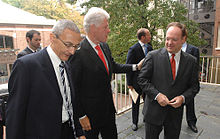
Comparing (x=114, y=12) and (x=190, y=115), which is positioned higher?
(x=114, y=12)

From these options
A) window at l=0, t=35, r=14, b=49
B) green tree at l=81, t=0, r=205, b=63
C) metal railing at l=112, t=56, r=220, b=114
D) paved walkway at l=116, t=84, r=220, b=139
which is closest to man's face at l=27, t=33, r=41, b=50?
metal railing at l=112, t=56, r=220, b=114

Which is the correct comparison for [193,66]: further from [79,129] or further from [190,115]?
[190,115]

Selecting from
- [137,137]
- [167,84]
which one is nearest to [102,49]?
[167,84]

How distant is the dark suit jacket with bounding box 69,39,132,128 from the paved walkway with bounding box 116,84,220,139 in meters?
1.48

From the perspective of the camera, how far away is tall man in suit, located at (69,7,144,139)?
1695 mm

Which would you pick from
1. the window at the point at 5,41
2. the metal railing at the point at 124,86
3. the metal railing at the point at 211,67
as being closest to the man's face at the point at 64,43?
the metal railing at the point at 124,86

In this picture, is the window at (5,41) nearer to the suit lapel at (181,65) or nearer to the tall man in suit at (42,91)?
the tall man in suit at (42,91)

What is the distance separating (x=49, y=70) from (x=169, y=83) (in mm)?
1313

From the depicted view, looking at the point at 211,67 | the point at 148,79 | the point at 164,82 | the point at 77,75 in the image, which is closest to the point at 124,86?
the point at 211,67

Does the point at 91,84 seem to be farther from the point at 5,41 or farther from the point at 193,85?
the point at 5,41

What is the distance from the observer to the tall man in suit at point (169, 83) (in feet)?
5.77

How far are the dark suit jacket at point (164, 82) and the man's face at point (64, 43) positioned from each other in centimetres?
97

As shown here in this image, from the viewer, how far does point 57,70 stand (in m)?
1.32

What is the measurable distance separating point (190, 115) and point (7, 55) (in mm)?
6772
